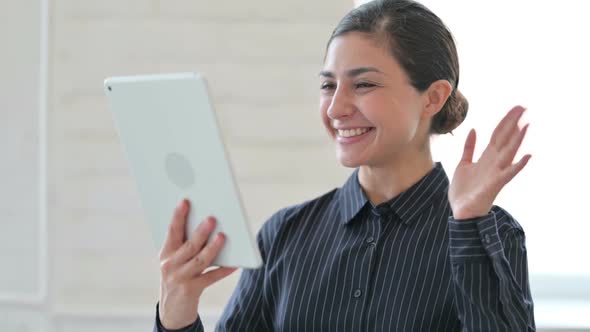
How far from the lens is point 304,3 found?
2295mm

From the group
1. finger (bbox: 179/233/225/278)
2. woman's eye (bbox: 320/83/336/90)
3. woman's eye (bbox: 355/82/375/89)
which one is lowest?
finger (bbox: 179/233/225/278)

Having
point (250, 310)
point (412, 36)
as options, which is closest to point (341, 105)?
point (412, 36)

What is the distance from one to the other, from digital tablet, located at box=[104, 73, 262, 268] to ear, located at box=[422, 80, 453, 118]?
44 cm

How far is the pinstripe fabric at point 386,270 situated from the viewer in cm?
139

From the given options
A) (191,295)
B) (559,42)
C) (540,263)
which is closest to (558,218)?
(540,263)

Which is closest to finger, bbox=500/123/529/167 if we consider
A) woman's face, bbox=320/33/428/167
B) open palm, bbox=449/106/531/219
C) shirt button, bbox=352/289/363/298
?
open palm, bbox=449/106/531/219

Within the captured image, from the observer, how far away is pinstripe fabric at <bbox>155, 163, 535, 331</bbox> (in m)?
1.39

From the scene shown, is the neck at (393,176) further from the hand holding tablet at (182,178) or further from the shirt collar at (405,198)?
the hand holding tablet at (182,178)

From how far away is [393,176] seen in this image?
160cm

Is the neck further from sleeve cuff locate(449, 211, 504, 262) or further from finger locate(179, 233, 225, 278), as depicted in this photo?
finger locate(179, 233, 225, 278)

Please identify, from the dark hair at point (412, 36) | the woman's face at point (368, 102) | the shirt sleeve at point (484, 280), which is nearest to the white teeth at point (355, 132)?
the woman's face at point (368, 102)

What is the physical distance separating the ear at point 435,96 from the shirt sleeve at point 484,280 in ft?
0.84

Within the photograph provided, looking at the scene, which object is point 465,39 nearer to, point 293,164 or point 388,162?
point 293,164

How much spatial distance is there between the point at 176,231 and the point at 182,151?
0.14 meters
